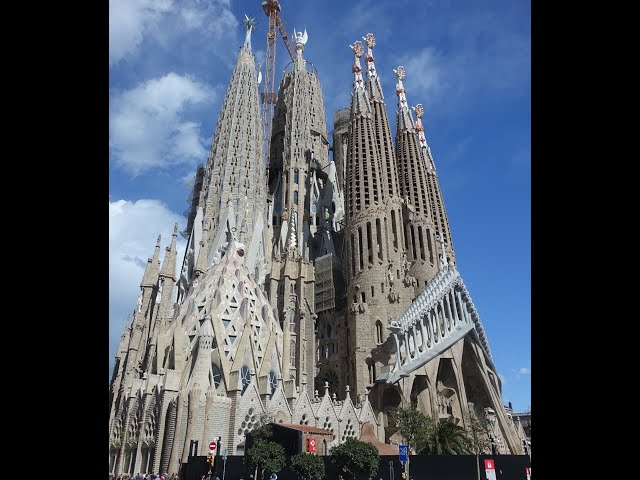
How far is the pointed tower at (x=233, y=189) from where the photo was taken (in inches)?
1596

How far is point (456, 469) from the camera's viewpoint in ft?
68.5

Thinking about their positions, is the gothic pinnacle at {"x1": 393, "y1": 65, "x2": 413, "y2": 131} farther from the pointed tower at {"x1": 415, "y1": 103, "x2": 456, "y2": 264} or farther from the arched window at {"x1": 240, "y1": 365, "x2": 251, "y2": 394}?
the arched window at {"x1": 240, "y1": 365, "x2": 251, "y2": 394}

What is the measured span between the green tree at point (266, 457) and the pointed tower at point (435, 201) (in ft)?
99.7

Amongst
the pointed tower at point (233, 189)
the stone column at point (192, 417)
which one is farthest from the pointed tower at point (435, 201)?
the stone column at point (192, 417)

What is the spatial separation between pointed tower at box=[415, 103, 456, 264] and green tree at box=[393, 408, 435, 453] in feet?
65.6

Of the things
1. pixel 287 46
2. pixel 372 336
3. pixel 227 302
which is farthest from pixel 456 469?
pixel 287 46

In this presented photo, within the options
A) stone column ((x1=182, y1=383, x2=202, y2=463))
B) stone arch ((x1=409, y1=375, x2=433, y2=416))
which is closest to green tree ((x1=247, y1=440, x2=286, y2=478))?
stone column ((x1=182, y1=383, x2=202, y2=463))

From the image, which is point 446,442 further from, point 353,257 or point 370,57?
point 370,57

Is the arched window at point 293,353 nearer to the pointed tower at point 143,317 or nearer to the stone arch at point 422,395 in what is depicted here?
the stone arch at point 422,395

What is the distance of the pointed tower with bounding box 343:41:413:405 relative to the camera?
3656cm

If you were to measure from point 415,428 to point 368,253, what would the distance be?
51.7ft
